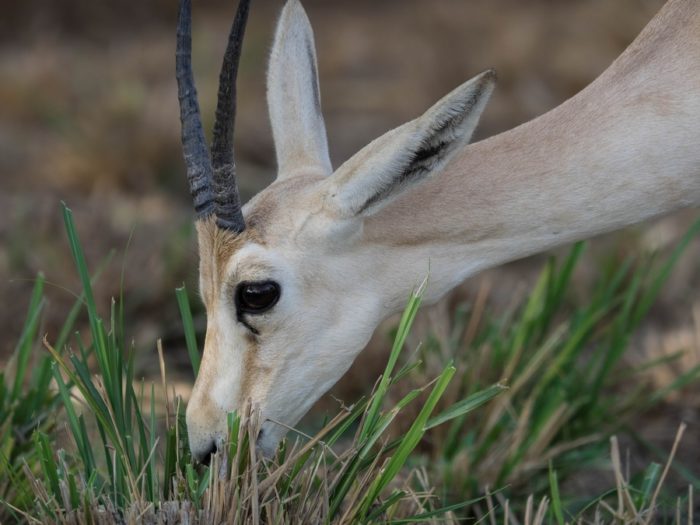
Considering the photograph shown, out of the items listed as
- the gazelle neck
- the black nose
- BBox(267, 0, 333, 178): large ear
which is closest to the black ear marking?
the gazelle neck

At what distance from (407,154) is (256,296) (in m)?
0.57

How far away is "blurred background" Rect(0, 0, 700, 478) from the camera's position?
17.8 ft

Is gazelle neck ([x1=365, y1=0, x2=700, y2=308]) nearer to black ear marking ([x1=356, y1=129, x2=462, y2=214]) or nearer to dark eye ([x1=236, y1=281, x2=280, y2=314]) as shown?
black ear marking ([x1=356, y1=129, x2=462, y2=214])

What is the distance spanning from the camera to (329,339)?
3262 millimetres

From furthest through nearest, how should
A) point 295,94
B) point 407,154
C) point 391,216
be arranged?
point 295,94 < point 391,216 < point 407,154

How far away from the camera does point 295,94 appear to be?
3688 millimetres

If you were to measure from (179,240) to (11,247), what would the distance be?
80cm

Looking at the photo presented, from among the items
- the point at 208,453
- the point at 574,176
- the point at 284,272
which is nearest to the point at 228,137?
the point at 284,272

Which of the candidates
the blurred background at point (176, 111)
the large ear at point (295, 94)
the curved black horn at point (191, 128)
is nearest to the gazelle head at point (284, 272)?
the curved black horn at point (191, 128)

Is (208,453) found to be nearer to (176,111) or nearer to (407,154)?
(407,154)

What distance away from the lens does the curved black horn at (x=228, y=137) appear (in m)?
2.96

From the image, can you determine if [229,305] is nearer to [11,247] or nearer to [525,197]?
[525,197]

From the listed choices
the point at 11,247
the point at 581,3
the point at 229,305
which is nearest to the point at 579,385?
the point at 229,305

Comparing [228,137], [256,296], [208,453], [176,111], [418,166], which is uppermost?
[176,111]
